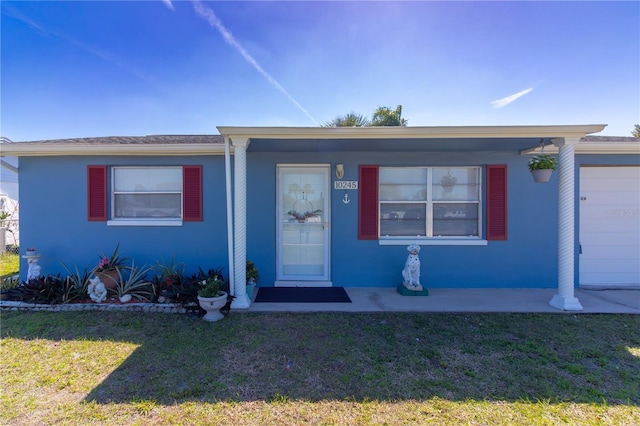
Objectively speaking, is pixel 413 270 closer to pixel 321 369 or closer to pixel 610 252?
pixel 321 369

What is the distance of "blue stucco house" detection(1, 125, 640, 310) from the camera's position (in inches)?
210

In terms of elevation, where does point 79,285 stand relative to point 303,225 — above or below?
below

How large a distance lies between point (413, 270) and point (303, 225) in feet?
7.22

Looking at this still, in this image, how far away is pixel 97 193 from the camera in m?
5.35

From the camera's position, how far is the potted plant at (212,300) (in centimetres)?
384

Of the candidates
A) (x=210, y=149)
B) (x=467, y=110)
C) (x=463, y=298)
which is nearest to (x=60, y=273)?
(x=210, y=149)

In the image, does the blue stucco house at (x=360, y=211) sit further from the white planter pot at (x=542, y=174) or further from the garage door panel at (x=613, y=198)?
the white planter pot at (x=542, y=174)

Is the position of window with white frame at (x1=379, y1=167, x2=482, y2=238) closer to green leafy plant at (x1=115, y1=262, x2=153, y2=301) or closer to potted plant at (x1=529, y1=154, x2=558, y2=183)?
potted plant at (x1=529, y1=154, x2=558, y2=183)

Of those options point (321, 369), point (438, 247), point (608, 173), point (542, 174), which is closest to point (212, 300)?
point (321, 369)

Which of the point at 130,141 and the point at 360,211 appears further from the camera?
the point at 130,141

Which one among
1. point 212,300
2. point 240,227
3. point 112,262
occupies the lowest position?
point 212,300

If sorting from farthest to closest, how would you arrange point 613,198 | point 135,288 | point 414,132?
point 613,198
point 135,288
point 414,132

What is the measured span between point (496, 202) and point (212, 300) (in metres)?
5.25

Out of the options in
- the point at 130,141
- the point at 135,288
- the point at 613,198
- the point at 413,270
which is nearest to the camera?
the point at 135,288
